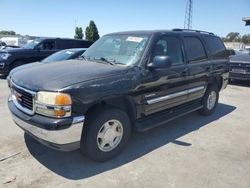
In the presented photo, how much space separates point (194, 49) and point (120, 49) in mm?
1772

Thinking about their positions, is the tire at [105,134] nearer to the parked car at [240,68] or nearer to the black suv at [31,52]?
the parked car at [240,68]

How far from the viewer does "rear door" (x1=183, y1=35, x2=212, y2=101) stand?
16.6ft

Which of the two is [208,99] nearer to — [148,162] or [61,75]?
[148,162]

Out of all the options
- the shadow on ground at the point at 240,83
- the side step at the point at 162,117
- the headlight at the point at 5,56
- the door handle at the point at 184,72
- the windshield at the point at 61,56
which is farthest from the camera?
the shadow on ground at the point at 240,83

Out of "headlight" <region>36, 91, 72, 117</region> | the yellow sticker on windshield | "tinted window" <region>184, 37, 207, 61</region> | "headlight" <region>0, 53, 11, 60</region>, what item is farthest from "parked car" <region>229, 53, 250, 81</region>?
"headlight" <region>0, 53, 11, 60</region>

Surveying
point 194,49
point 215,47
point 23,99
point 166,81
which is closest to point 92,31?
point 215,47

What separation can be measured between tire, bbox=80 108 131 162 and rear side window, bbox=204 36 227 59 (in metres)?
3.13

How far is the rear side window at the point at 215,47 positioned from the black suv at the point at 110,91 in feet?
1.82

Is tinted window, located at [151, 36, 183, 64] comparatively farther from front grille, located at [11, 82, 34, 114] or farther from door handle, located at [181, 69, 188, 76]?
front grille, located at [11, 82, 34, 114]

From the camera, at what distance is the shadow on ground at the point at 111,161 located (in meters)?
3.47

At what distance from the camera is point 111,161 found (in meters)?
3.74

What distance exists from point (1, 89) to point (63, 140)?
633 centimetres

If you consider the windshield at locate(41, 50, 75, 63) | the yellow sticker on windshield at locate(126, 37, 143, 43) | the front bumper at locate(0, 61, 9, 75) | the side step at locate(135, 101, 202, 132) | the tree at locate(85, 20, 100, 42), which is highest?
the tree at locate(85, 20, 100, 42)

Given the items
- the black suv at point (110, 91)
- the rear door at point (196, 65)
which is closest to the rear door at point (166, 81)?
the black suv at point (110, 91)
